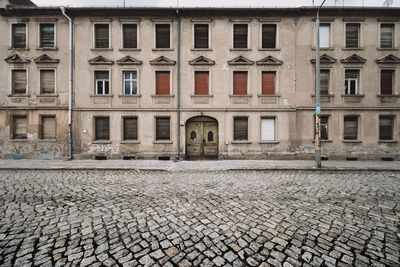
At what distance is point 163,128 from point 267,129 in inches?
287

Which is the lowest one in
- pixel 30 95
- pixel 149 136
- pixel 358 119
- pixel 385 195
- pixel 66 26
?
pixel 385 195

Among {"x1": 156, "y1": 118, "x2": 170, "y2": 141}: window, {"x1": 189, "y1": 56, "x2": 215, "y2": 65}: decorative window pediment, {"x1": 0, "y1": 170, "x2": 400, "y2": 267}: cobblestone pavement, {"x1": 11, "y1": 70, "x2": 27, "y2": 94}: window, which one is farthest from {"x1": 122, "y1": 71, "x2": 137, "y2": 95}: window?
{"x1": 0, "y1": 170, "x2": 400, "y2": 267}: cobblestone pavement

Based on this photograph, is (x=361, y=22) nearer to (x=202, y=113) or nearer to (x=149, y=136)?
(x=202, y=113)

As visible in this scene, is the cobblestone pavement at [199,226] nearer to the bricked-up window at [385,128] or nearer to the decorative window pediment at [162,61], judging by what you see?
the decorative window pediment at [162,61]

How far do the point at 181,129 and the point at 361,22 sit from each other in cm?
1449

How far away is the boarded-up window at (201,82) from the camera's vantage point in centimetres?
1201

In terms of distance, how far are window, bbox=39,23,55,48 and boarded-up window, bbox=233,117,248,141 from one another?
45.8 ft

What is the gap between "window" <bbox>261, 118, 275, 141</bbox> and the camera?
1198 cm

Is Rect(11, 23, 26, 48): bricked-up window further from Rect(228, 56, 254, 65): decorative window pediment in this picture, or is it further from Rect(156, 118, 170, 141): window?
Rect(228, 56, 254, 65): decorative window pediment

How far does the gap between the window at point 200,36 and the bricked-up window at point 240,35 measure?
2.03m

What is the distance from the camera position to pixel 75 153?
461 inches

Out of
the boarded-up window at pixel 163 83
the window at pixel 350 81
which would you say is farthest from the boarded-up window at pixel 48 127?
the window at pixel 350 81

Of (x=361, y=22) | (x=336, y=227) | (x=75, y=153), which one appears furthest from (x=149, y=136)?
(x=361, y=22)

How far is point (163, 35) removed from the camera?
1204 cm
